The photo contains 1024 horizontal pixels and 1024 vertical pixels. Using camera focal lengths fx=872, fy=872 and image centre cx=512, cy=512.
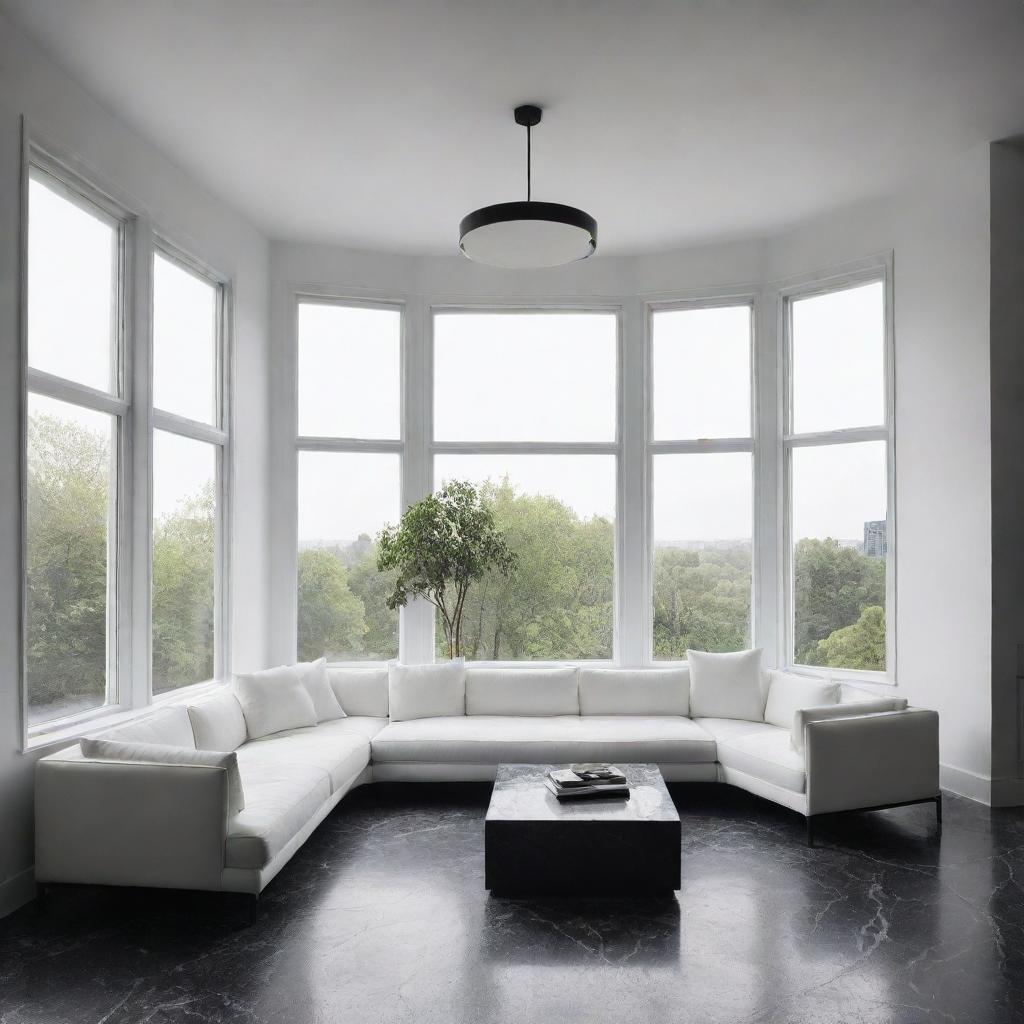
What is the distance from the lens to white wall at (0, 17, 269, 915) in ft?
11.9

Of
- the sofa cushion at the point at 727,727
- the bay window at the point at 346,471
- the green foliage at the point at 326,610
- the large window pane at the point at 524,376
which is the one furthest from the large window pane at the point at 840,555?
the green foliage at the point at 326,610

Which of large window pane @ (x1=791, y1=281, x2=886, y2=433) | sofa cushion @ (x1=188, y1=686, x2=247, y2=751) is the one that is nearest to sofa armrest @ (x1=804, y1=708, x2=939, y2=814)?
large window pane @ (x1=791, y1=281, x2=886, y2=433)

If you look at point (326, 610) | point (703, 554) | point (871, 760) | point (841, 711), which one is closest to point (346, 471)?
point (326, 610)

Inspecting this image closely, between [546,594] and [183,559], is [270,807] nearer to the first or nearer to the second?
[183,559]

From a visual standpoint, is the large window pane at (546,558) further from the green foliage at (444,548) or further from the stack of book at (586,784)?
the stack of book at (586,784)

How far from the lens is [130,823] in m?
3.46

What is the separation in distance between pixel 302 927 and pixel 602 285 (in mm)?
4947

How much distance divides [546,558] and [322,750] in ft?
8.16

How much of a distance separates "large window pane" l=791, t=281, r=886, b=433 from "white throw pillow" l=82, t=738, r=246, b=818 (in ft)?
15.1

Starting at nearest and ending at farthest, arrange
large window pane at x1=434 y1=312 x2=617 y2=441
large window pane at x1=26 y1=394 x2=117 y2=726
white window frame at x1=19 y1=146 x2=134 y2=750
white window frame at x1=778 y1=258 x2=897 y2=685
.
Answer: large window pane at x1=26 y1=394 x2=117 y2=726 < white window frame at x1=19 y1=146 x2=134 y2=750 < white window frame at x1=778 y1=258 x2=897 y2=685 < large window pane at x1=434 y1=312 x2=617 y2=441

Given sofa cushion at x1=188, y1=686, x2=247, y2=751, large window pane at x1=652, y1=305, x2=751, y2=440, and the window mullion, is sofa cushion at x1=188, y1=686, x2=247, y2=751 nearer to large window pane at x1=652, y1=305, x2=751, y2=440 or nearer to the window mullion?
the window mullion

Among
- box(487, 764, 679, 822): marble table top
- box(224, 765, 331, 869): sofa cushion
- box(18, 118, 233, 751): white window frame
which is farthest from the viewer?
box(18, 118, 233, 751): white window frame

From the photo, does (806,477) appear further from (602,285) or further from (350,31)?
(350,31)

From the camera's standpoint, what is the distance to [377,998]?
2.88 m
